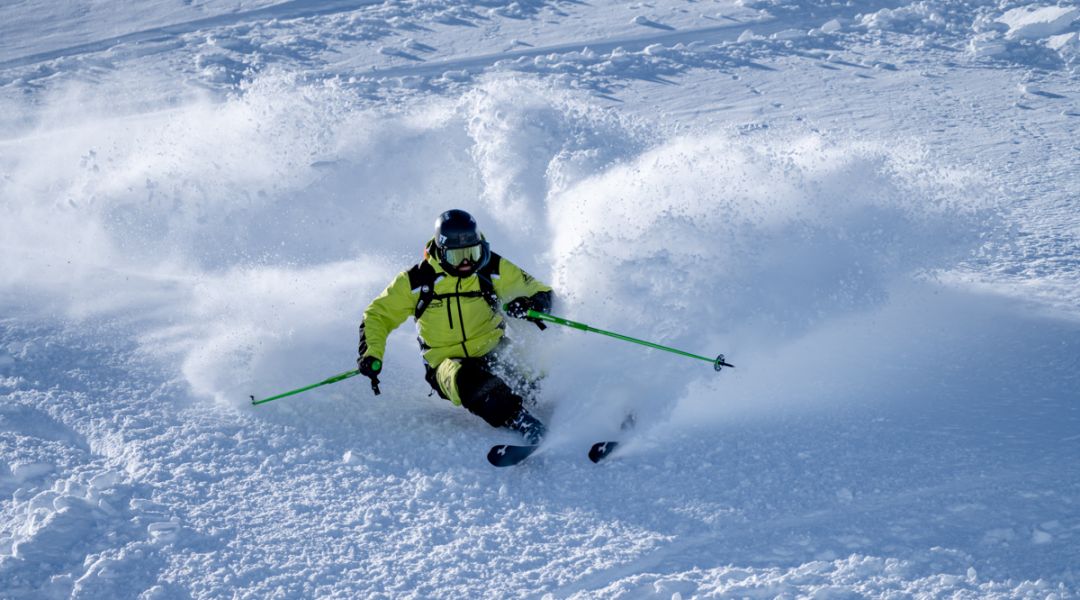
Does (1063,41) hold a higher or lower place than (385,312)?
higher

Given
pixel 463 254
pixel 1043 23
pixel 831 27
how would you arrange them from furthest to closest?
pixel 831 27 < pixel 1043 23 < pixel 463 254

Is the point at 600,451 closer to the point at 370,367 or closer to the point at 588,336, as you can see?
the point at 588,336

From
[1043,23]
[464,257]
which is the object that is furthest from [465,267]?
[1043,23]

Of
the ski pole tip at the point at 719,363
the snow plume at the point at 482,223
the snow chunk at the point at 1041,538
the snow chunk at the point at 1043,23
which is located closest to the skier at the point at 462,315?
the snow plume at the point at 482,223

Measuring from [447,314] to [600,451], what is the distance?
4.52ft

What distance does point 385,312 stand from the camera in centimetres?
631

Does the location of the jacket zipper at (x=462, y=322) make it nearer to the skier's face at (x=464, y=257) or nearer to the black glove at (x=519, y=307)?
the skier's face at (x=464, y=257)

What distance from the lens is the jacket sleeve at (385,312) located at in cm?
621

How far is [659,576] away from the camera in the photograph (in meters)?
4.85

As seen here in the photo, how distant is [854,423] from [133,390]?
5099 mm

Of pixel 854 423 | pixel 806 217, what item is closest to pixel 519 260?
pixel 806 217

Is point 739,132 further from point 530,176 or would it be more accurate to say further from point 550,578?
point 550,578

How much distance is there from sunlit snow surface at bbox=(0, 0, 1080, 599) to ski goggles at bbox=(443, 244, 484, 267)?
0.86 metres

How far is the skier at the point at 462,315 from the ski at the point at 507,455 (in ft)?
0.70
